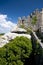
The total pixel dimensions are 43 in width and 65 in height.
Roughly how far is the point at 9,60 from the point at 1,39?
26.0ft

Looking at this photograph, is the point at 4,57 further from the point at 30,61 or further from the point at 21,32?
the point at 21,32

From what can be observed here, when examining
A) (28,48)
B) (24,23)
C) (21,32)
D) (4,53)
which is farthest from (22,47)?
(24,23)

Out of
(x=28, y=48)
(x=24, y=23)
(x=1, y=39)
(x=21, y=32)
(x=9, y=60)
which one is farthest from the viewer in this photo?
(x=24, y=23)

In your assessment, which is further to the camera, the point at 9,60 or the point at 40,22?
the point at 40,22

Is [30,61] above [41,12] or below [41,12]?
below

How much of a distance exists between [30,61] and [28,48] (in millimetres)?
1904

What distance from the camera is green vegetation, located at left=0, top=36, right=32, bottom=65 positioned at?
101 feet

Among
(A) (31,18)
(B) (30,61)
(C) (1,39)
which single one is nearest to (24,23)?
(A) (31,18)

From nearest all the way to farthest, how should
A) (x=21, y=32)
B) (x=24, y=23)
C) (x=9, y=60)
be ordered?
1. (x=9, y=60)
2. (x=21, y=32)
3. (x=24, y=23)

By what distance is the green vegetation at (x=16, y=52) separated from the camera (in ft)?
101

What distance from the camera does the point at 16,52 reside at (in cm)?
3216

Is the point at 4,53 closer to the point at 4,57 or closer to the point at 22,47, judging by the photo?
the point at 4,57

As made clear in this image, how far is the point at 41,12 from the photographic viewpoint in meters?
54.9

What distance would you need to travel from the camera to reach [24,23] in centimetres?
5259
